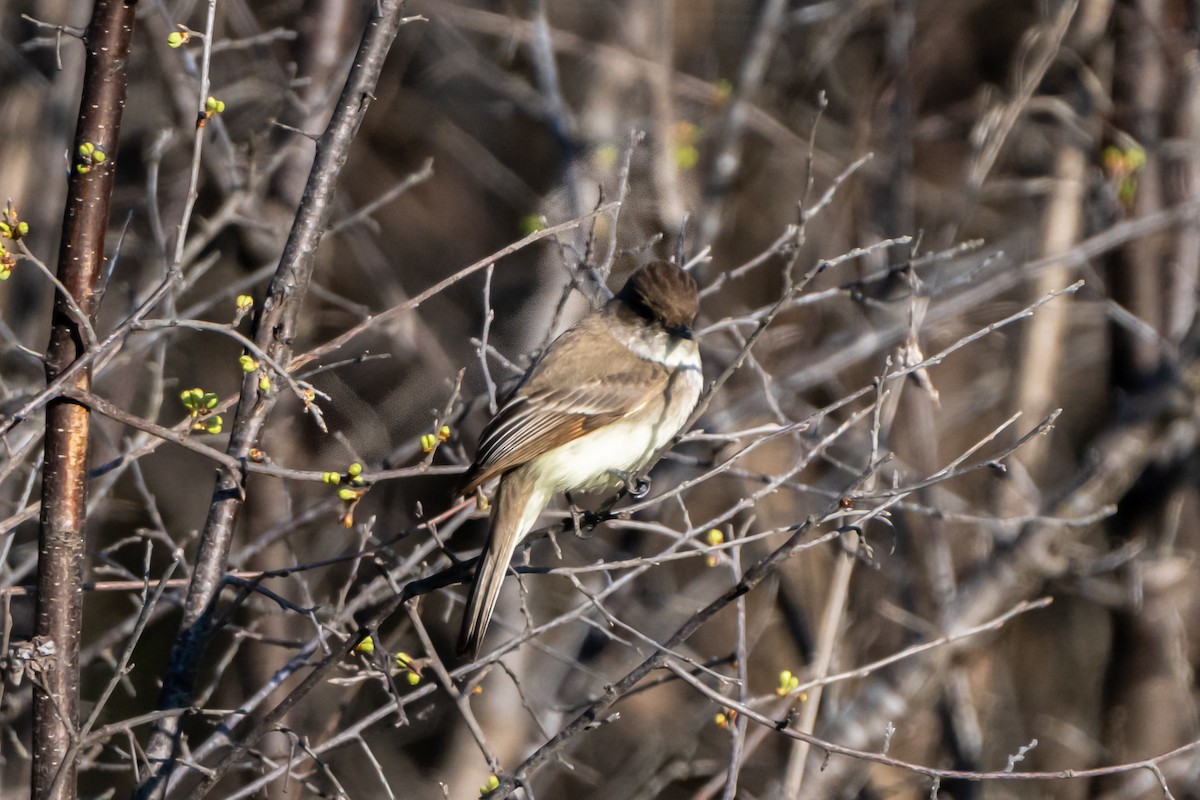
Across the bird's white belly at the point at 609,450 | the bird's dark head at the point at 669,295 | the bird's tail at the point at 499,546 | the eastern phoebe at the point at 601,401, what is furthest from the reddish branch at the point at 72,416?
the bird's dark head at the point at 669,295

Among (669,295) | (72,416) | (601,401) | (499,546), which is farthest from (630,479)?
(72,416)

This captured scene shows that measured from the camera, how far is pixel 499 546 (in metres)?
4.18

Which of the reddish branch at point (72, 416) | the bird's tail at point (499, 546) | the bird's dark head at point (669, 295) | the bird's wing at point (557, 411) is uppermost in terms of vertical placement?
the reddish branch at point (72, 416)

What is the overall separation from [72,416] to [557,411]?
200cm

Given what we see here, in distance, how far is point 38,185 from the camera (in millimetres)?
6969

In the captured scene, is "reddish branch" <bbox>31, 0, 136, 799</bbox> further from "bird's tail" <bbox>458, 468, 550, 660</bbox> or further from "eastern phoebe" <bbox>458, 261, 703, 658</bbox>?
"eastern phoebe" <bbox>458, 261, 703, 658</bbox>

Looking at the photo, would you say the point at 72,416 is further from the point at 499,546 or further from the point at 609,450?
the point at 609,450

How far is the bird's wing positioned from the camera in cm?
439

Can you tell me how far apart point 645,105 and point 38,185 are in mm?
3897

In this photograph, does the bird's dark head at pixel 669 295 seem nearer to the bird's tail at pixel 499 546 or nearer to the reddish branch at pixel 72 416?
the bird's tail at pixel 499 546

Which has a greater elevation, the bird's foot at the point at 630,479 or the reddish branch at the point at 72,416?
the reddish branch at the point at 72,416

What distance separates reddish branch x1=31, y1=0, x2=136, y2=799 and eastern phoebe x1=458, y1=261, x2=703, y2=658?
144cm

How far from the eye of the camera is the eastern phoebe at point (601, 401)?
4504 mm

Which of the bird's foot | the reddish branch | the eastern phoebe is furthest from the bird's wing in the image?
the reddish branch
